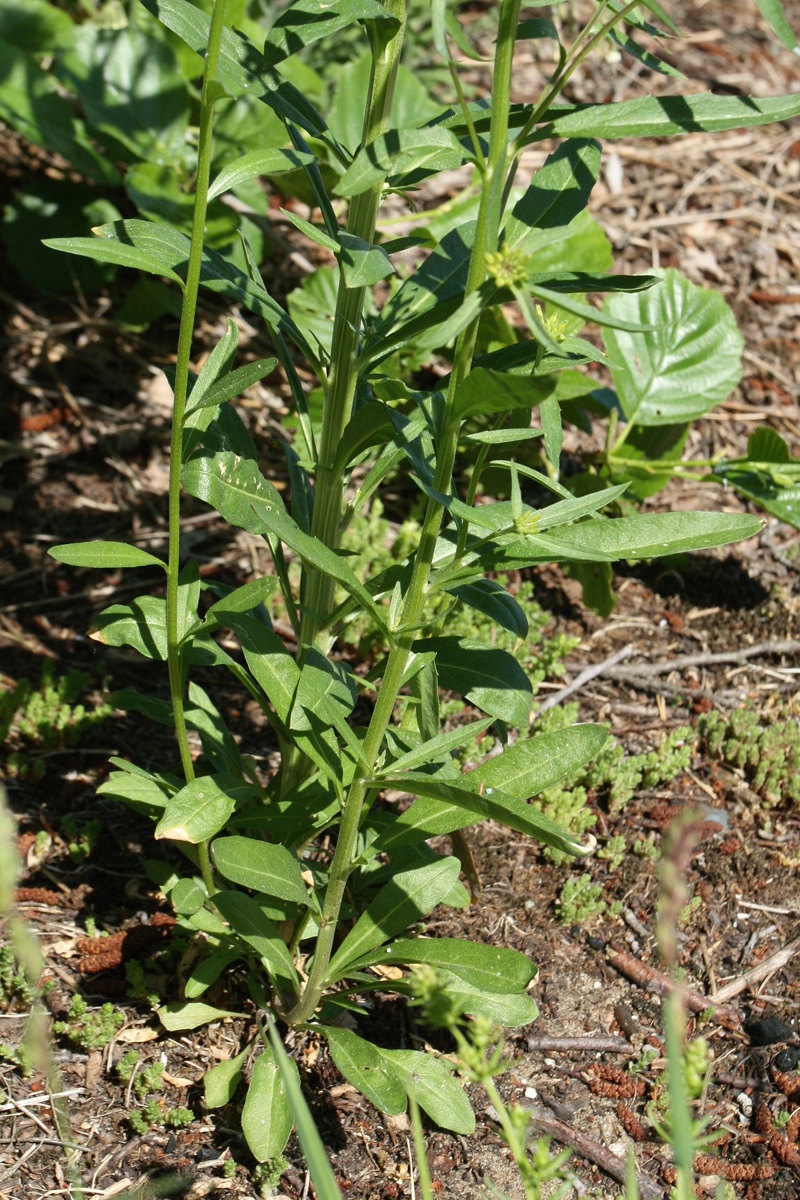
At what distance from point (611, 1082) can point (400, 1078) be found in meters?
0.55

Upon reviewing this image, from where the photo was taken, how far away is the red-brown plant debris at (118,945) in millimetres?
2070

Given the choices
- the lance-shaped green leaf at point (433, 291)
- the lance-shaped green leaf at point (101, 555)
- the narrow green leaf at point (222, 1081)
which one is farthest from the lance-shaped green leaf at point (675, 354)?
the narrow green leaf at point (222, 1081)

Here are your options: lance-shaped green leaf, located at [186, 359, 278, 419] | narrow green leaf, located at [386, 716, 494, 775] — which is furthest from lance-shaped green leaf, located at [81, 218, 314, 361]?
narrow green leaf, located at [386, 716, 494, 775]

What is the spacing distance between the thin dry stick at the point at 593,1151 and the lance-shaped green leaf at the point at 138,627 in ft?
3.29

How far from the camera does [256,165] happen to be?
1459 mm

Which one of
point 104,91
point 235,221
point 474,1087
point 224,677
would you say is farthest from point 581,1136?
point 104,91

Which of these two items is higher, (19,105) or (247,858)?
(19,105)

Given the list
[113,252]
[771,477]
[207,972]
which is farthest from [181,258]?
[771,477]

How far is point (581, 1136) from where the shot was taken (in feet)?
6.34

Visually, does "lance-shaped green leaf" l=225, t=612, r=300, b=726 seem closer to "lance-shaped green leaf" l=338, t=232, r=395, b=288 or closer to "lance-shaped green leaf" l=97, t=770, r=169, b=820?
"lance-shaped green leaf" l=97, t=770, r=169, b=820

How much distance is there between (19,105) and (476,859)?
2461mm

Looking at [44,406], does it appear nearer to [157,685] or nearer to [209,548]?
[209,548]

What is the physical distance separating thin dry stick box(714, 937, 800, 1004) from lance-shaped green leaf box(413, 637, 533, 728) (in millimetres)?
894

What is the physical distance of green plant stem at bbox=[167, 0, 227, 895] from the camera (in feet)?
4.24
